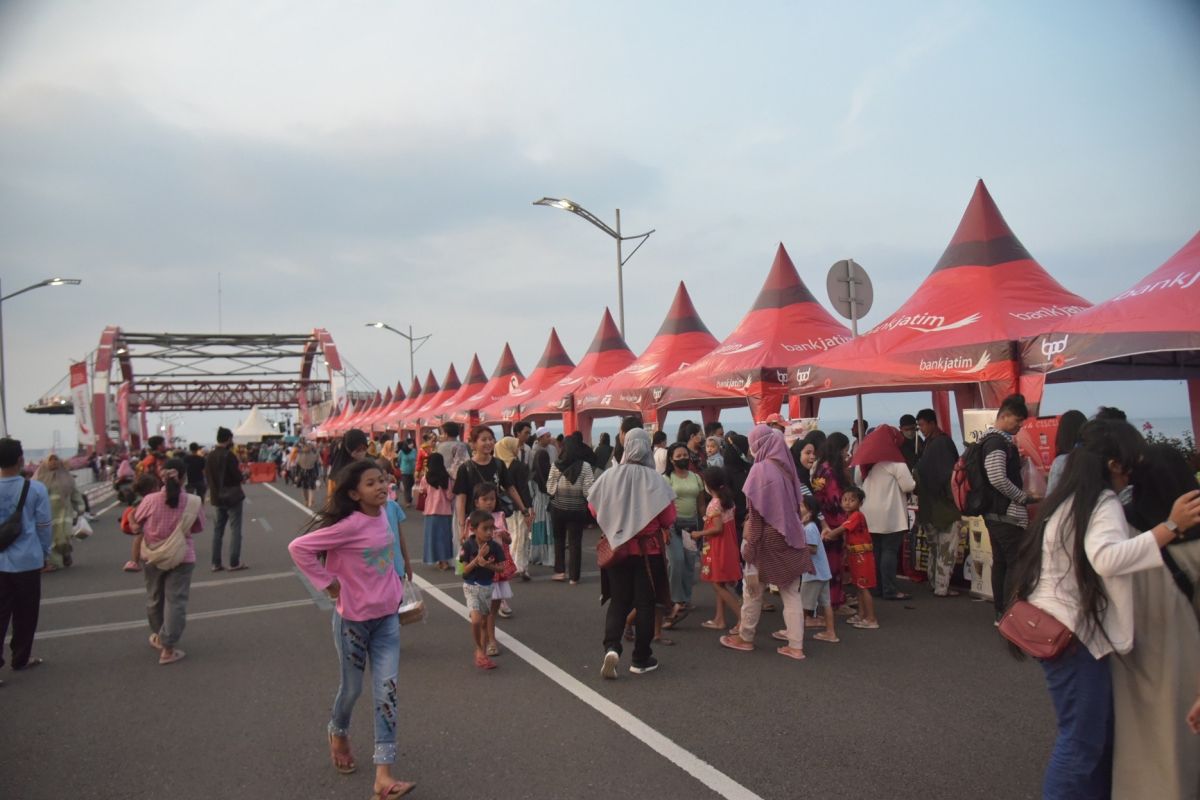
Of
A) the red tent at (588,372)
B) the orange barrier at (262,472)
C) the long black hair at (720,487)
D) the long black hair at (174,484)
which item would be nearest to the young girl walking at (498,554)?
the long black hair at (720,487)

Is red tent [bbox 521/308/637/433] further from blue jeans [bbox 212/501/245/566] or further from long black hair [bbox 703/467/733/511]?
long black hair [bbox 703/467/733/511]

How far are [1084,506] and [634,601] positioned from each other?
3430mm

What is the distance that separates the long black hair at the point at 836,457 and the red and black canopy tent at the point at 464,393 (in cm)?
2139

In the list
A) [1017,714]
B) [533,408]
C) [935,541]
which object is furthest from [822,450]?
[533,408]

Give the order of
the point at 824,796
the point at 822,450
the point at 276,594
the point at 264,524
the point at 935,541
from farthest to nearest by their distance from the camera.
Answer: the point at 264,524 < the point at 276,594 < the point at 935,541 < the point at 822,450 < the point at 824,796

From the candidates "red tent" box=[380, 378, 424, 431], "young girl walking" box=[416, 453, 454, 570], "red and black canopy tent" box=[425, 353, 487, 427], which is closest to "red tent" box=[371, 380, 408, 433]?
"red tent" box=[380, 378, 424, 431]

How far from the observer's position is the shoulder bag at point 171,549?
615cm

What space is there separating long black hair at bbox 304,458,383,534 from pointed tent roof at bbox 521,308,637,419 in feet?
43.0

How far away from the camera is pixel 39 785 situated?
3.87 m

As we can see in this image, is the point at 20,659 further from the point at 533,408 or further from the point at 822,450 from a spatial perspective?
the point at 533,408

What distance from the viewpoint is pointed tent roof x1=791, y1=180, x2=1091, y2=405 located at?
8.18 m

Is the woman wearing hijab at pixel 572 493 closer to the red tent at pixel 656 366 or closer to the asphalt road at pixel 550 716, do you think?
the asphalt road at pixel 550 716

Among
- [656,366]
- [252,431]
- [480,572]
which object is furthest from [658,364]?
[252,431]

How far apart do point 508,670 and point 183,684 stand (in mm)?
2404
